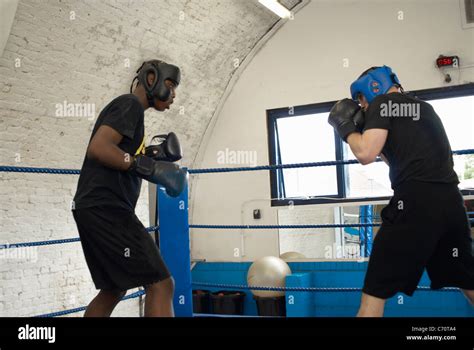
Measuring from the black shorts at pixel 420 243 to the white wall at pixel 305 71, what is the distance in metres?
4.26

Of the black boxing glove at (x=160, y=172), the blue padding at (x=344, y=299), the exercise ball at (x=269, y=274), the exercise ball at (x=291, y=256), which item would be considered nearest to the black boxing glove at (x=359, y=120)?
the black boxing glove at (x=160, y=172)

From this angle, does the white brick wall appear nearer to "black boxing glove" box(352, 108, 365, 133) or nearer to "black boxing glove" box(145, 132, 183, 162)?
"black boxing glove" box(145, 132, 183, 162)

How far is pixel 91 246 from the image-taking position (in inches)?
72.8

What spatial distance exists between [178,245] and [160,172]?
2.58 ft

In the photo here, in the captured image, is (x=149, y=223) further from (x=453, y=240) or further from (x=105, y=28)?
(x=453, y=240)

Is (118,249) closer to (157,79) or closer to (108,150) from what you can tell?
(108,150)

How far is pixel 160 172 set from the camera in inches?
76.3

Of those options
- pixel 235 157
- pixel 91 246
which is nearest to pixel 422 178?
pixel 91 246

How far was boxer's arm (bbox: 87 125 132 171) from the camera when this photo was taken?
1.78 meters

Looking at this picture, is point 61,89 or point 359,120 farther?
point 61,89

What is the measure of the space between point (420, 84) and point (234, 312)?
2.98m

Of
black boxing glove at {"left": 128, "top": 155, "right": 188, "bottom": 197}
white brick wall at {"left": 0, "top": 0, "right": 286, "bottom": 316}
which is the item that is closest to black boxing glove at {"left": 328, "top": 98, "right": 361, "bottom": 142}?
black boxing glove at {"left": 128, "top": 155, "right": 188, "bottom": 197}

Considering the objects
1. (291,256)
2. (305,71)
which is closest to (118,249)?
(291,256)

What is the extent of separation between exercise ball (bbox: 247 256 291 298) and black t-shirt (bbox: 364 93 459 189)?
331 centimetres
